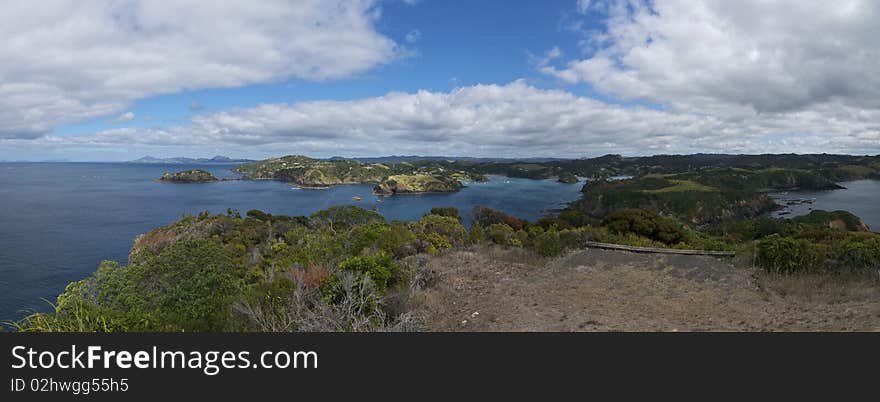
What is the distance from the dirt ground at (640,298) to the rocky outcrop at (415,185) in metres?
105

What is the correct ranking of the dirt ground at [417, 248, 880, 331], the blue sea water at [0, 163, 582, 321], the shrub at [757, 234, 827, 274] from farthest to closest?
the blue sea water at [0, 163, 582, 321] → the shrub at [757, 234, 827, 274] → the dirt ground at [417, 248, 880, 331]

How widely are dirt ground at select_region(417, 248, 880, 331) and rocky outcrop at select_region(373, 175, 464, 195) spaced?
105m

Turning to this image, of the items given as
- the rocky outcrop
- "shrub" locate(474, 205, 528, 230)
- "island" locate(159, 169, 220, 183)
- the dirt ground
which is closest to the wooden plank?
the dirt ground

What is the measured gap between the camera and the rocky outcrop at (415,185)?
11625 cm

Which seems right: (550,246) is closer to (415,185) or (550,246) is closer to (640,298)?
(640,298)

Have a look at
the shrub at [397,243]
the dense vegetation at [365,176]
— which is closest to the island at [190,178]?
the dense vegetation at [365,176]

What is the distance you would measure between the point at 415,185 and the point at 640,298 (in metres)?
114

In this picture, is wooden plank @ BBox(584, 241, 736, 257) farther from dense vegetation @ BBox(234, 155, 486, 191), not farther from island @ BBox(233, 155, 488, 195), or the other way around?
dense vegetation @ BBox(234, 155, 486, 191)

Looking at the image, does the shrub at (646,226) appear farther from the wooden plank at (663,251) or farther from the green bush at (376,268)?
the green bush at (376,268)

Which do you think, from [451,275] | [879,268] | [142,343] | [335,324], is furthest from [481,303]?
[879,268]

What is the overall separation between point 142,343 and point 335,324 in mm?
2675

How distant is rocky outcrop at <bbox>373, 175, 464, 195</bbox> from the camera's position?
11625 centimetres

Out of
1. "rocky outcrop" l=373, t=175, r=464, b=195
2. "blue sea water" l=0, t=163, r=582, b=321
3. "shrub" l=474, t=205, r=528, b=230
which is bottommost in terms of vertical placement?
"blue sea water" l=0, t=163, r=582, b=321

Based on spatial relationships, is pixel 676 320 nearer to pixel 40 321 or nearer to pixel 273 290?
pixel 273 290
